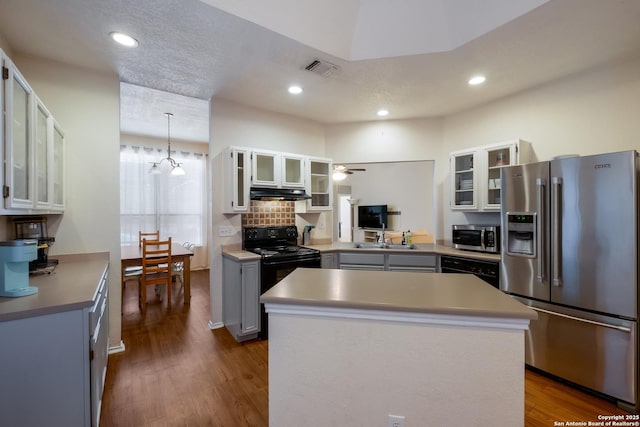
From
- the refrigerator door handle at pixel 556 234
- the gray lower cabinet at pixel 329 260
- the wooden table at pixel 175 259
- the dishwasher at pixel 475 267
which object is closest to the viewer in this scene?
the refrigerator door handle at pixel 556 234

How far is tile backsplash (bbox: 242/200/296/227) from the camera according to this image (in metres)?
3.64

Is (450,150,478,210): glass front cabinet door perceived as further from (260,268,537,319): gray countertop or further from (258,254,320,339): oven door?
(258,254,320,339): oven door

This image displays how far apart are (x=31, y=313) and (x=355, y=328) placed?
157cm

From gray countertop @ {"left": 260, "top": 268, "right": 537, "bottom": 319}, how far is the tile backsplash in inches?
79.4

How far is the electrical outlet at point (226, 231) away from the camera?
339 cm

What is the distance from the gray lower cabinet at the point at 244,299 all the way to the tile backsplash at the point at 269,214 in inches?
26.5

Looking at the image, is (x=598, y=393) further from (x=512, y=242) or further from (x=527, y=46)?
Result: (x=527, y=46)

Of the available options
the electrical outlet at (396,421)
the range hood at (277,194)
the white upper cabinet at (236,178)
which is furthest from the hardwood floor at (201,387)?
the range hood at (277,194)

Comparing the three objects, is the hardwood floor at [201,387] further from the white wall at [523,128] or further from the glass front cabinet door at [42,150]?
the white wall at [523,128]

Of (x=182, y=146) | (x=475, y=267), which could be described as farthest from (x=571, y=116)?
(x=182, y=146)

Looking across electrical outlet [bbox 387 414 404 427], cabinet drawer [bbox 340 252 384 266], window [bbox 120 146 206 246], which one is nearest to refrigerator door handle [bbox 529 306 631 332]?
cabinet drawer [bbox 340 252 384 266]

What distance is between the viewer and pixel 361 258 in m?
3.62

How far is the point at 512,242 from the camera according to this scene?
2.59m

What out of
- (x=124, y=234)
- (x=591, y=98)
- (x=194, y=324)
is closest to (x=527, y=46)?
(x=591, y=98)
